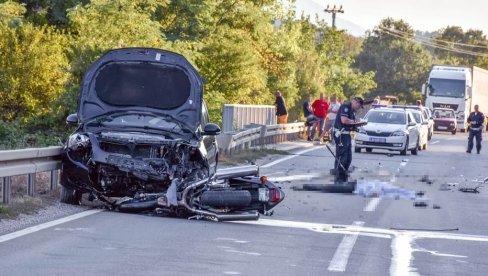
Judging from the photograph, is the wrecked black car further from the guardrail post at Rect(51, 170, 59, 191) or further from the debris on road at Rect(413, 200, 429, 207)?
the debris on road at Rect(413, 200, 429, 207)

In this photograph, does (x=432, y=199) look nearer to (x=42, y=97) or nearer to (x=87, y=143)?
(x=87, y=143)

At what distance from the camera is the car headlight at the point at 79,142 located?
14.9 meters

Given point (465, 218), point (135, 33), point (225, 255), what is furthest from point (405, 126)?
point (225, 255)

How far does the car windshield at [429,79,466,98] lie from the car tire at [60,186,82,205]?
53.0 meters

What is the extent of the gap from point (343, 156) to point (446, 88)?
46.2 m

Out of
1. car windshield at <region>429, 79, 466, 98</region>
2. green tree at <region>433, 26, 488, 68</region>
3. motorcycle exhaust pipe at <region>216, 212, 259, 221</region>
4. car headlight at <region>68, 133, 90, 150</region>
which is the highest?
green tree at <region>433, 26, 488, 68</region>

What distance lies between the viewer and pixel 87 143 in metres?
14.8

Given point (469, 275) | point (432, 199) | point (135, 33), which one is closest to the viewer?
point (469, 275)

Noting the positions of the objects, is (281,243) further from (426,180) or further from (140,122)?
(426,180)

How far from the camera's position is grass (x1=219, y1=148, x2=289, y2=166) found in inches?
1092

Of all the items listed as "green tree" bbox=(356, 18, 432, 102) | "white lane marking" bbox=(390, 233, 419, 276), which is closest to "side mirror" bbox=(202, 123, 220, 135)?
"white lane marking" bbox=(390, 233, 419, 276)

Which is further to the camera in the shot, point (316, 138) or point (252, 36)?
point (252, 36)

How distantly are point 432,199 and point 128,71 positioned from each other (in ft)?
20.5

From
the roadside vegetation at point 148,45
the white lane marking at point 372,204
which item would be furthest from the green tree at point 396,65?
the white lane marking at point 372,204
